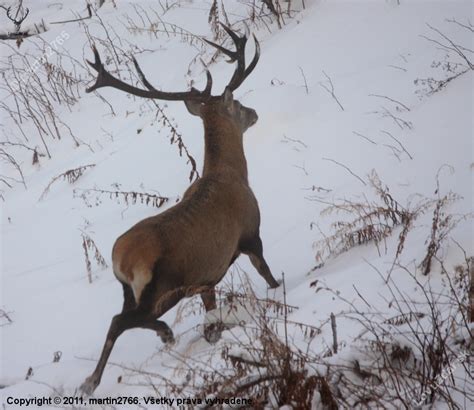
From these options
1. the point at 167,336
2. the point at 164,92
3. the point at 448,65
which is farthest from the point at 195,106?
the point at 448,65

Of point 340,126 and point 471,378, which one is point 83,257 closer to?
point 340,126

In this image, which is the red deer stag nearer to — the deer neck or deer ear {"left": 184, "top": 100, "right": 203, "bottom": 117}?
the deer neck

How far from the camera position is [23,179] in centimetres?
1020

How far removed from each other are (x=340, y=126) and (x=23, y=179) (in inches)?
196

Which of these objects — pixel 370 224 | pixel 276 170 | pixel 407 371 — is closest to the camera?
pixel 407 371

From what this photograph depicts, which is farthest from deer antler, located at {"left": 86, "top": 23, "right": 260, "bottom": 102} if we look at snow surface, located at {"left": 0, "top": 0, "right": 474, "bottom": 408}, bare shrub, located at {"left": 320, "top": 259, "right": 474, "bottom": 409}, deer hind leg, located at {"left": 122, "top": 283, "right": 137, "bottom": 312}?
bare shrub, located at {"left": 320, "top": 259, "right": 474, "bottom": 409}

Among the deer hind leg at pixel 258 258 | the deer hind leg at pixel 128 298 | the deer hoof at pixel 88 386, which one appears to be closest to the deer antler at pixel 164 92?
the deer hind leg at pixel 258 258

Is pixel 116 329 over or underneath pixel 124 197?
underneath

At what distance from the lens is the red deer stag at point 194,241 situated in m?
4.38

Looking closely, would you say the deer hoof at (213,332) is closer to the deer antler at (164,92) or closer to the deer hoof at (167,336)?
the deer hoof at (167,336)

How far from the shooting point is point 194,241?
465 centimetres

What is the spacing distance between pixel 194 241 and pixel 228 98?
199cm

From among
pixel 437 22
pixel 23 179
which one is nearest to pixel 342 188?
pixel 437 22

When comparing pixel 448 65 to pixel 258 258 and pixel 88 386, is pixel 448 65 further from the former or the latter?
pixel 88 386
